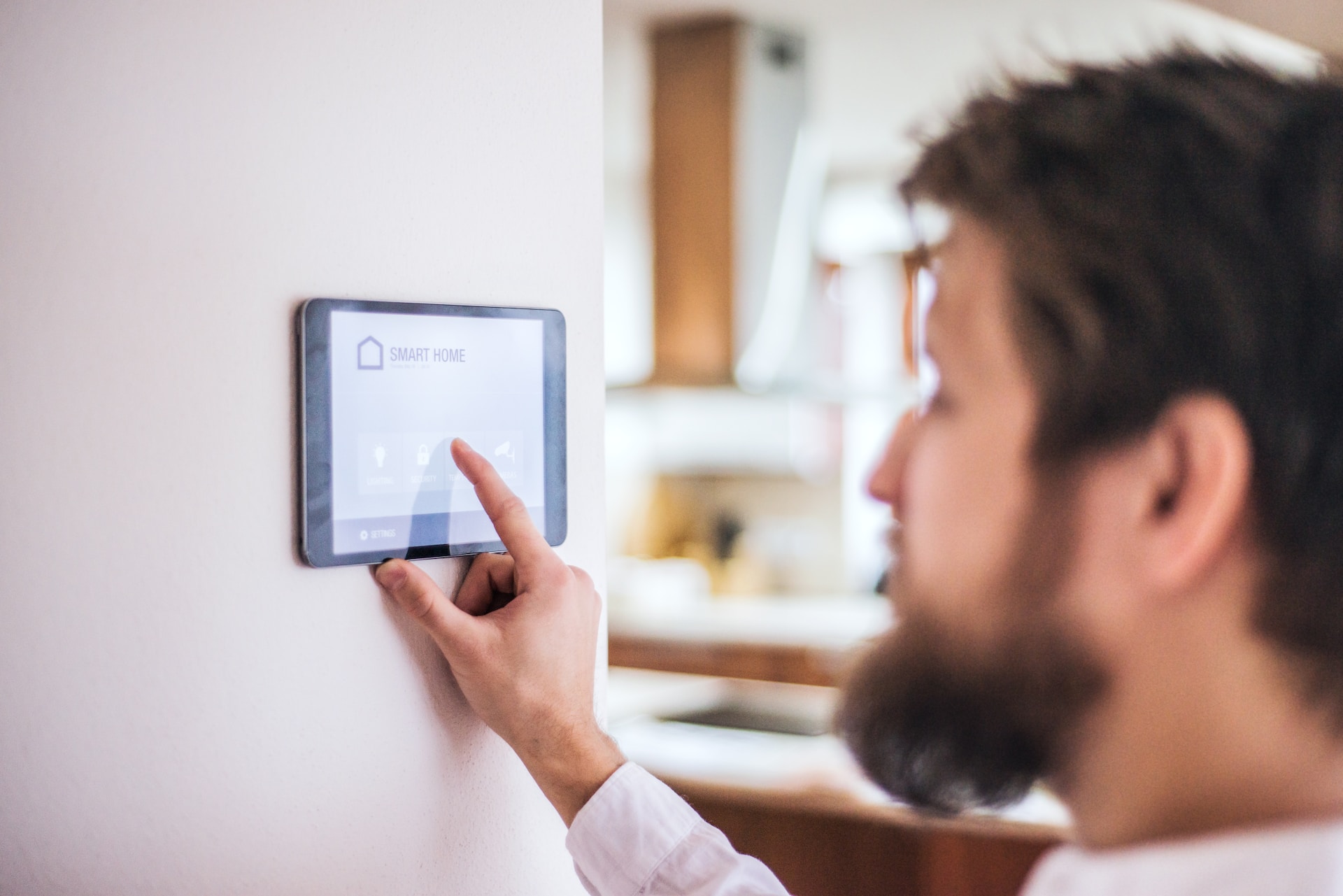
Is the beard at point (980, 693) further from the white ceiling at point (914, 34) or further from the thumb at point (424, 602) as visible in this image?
the white ceiling at point (914, 34)

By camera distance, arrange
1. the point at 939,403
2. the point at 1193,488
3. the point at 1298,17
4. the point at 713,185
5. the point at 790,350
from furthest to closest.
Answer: the point at 790,350 < the point at 713,185 < the point at 1298,17 < the point at 939,403 < the point at 1193,488

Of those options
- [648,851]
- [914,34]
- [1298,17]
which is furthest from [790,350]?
[648,851]

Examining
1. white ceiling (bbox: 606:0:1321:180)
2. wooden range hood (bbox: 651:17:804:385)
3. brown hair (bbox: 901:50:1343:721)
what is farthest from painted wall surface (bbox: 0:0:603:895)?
wooden range hood (bbox: 651:17:804:385)

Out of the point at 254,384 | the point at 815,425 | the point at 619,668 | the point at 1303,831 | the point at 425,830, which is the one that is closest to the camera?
the point at 1303,831

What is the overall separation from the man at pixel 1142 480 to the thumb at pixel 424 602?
0.29m

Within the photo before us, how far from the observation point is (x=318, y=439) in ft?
2.28

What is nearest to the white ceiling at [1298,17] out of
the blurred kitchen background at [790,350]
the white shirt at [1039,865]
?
the blurred kitchen background at [790,350]

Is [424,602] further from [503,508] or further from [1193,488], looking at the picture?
[1193,488]

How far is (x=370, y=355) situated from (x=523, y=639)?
0.22 meters

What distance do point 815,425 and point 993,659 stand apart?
4209 millimetres

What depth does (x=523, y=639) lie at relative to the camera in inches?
30.4

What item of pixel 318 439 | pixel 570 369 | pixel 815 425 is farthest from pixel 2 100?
pixel 815 425

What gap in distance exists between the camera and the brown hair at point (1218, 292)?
60cm

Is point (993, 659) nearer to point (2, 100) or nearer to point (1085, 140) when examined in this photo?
point (1085, 140)
